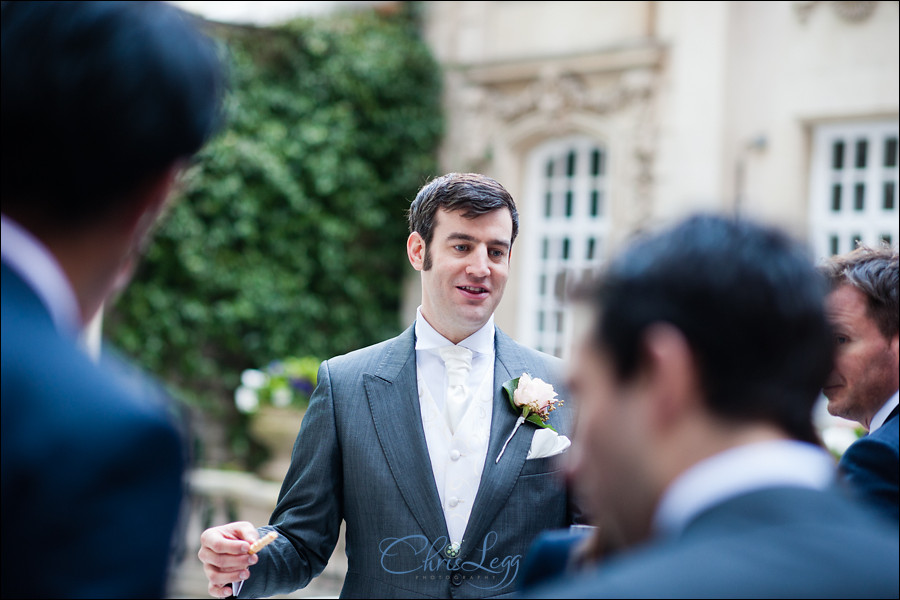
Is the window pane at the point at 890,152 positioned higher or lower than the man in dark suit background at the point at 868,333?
higher

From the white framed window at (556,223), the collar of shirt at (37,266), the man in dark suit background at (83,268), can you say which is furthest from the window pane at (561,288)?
the white framed window at (556,223)

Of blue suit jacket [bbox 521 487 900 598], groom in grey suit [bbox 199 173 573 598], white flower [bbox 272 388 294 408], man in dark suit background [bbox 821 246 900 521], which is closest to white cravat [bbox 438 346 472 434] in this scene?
groom in grey suit [bbox 199 173 573 598]

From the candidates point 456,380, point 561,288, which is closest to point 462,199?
point 456,380

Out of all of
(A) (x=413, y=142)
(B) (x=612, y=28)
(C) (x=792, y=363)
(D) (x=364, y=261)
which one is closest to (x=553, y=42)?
(B) (x=612, y=28)

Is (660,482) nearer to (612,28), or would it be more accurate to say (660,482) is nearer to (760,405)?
(760,405)

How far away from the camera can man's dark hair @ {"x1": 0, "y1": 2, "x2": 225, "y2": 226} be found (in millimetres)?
985

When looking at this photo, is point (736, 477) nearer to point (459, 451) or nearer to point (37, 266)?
point (37, 266)

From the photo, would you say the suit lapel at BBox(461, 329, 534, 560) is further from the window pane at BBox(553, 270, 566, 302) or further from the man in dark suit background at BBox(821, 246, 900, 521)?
the window pane at BBox(553, 270, 566, 302)

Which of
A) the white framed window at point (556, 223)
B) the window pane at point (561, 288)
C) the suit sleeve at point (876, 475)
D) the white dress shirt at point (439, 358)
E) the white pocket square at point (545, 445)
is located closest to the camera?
the window pane at point (561, 288)

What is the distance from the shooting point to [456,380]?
2.74 meters

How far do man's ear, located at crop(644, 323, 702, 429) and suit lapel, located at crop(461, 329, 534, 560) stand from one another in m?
1.51

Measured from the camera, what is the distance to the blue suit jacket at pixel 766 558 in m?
0.92

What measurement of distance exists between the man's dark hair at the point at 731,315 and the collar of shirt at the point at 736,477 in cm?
4

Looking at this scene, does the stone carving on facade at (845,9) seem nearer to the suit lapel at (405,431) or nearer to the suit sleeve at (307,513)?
the suit lapel at (405,431)
